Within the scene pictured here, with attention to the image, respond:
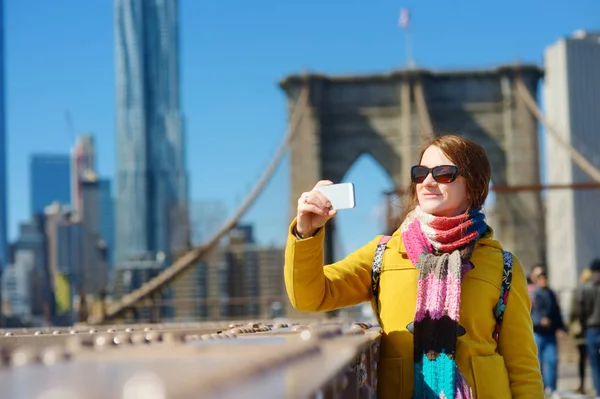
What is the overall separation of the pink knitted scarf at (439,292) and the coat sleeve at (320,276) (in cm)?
13

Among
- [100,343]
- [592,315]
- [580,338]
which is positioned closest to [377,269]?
[100,343]

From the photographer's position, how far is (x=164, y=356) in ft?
4.50

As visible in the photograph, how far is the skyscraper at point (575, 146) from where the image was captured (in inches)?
1319

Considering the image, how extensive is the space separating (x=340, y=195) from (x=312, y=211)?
0.08 m

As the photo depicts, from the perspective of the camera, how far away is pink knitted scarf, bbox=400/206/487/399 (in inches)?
89.2

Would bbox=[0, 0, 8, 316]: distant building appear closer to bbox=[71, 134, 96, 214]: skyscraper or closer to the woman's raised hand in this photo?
bbox=[71, 134, 96, 214]: skyscraper

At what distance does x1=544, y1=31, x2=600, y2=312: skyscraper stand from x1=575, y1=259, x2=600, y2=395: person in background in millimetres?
19847

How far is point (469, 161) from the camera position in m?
2.52

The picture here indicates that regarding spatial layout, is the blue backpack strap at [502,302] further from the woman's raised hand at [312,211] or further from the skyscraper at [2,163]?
the skyscraper at [2,163]

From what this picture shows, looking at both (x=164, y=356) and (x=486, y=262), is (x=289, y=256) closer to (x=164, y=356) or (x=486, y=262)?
(x=486, y=262)

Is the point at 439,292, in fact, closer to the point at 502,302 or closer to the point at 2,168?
the point at 502,302

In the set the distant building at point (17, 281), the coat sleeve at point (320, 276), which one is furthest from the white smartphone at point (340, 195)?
the distant building at point (17, 281)

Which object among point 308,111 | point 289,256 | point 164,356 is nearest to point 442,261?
point 289,256

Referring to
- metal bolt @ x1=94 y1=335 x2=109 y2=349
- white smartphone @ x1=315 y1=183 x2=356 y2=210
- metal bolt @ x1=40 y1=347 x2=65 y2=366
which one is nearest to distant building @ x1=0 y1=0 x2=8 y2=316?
white smartphone @ x1=315 y1=183 x2=356 y2=210
